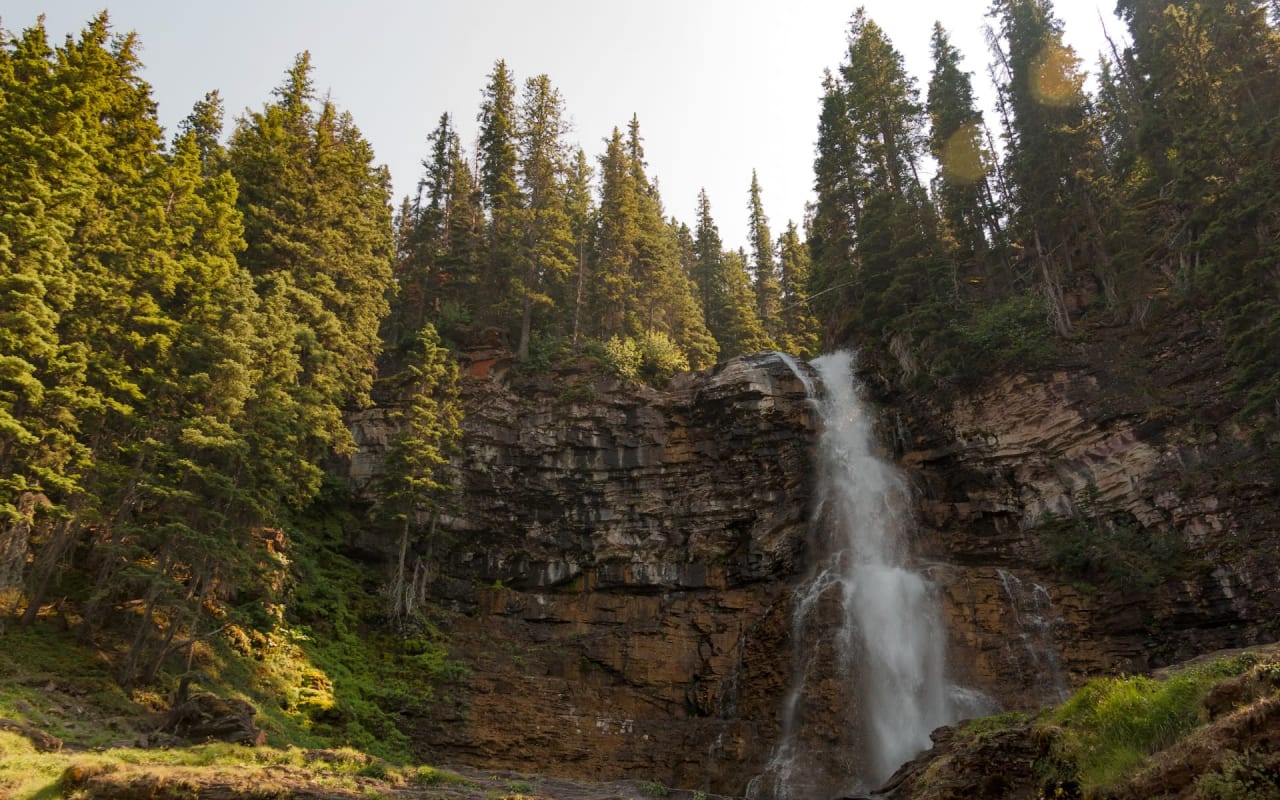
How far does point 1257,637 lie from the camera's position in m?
19.2

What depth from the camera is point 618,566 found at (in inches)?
1155

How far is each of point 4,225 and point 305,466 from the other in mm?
8930

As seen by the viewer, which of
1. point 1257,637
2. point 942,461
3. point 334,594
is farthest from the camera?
point 942,461

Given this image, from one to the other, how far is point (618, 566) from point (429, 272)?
2069 centimetres

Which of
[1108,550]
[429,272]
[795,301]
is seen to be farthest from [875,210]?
[429,272]

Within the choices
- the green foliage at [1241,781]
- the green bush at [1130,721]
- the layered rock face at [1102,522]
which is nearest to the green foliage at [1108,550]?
the layered rock face at [1102,522]

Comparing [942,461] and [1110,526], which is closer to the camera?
[1110,526]

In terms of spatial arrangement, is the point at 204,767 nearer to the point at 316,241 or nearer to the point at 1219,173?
the point at 316,241

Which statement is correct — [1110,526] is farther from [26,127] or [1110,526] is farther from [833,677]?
[26,127]

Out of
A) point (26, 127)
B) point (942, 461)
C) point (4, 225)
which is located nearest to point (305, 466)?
point (4, 225)

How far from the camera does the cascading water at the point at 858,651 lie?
66.9 feet

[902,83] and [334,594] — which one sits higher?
[902,83]

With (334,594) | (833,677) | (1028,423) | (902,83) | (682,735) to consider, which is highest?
(902,83)

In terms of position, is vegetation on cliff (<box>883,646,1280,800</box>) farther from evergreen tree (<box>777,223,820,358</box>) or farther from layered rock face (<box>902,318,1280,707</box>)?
evergreen tree (<box>777,223,820,358</box>)
